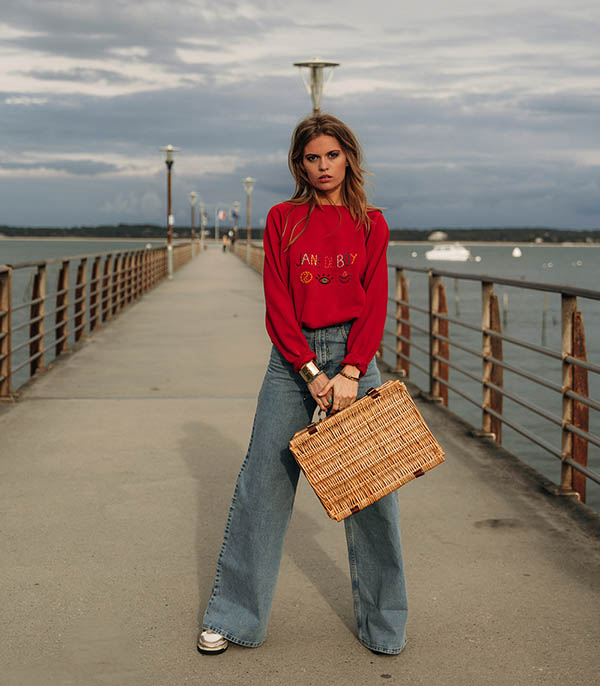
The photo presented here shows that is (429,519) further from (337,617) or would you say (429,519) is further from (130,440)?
(130,440)

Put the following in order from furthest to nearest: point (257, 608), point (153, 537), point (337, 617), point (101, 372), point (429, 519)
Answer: point (101, 372) < point (429, 519) < point (153, 537) < point (337, 617) < point (257, 608)

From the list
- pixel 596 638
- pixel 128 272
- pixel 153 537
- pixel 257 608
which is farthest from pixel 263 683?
pixel 128 272

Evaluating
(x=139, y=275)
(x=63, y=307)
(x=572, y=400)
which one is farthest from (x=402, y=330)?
(x=139, y=275)

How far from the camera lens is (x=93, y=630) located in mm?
3574

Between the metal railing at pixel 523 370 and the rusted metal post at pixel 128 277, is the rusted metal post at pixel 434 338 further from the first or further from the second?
the rusted metal post at pixel 128 277

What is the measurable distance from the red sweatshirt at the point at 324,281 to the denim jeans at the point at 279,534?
0.08 m

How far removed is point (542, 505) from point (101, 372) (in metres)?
6.24

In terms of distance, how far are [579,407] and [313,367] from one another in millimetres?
2967

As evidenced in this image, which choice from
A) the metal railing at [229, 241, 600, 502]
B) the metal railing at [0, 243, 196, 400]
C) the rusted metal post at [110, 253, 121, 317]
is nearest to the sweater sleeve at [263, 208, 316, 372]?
the metal railing at [229, 241, 600, 502]

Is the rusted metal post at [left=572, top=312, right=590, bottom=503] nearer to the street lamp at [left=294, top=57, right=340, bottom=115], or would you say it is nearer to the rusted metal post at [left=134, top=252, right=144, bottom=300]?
the street lamp at [left=294, top=57, right=340, bottom=115]

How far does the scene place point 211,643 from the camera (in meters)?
3.36

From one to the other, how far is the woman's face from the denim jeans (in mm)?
485

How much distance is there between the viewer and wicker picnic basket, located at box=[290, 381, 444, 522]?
312 centimetres

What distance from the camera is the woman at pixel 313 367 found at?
10.4 ft
